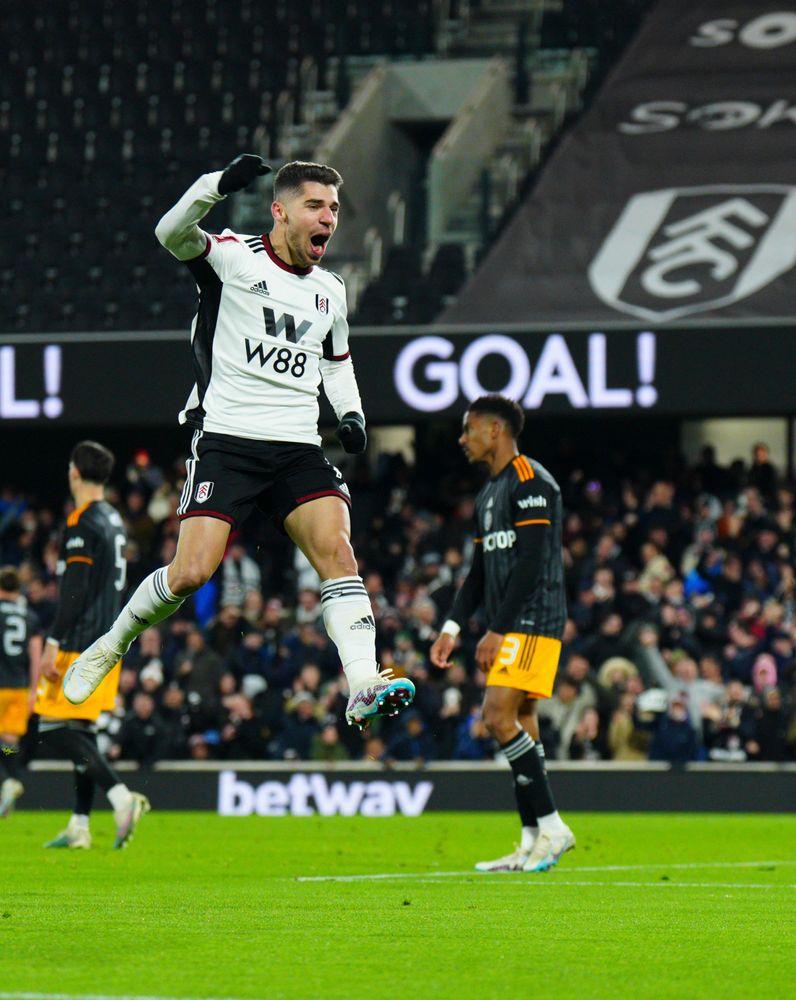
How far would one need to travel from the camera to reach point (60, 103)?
2761 cm

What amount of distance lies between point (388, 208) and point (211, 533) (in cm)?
1953

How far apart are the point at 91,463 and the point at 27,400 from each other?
34.9 ft

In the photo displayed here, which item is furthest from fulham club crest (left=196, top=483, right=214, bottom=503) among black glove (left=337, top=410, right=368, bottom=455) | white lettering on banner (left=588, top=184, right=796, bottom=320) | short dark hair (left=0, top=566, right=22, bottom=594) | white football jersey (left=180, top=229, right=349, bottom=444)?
white lettering on banner (left=588, top=184, right=796, bottom=320)

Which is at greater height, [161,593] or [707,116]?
[707,116]

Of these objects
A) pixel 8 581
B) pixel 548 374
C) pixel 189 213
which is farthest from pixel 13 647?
pixel 189 213

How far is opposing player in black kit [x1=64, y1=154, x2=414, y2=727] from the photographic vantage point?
721 centimetres

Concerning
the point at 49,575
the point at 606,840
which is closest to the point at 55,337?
the point at 49,575

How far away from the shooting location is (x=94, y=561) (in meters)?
10.4

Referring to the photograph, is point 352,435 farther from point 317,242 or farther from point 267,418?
point 317,242

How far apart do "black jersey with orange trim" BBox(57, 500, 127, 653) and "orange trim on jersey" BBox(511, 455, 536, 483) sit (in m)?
2.52

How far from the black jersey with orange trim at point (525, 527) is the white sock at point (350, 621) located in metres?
1.82

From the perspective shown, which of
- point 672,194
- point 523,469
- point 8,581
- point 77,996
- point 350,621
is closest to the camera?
point 77,996

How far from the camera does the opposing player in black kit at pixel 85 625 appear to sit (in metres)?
10.3

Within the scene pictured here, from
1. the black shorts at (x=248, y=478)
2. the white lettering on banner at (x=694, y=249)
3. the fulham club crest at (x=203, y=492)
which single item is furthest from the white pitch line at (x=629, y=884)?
the white lettering on banner at (x=694, y=249)
